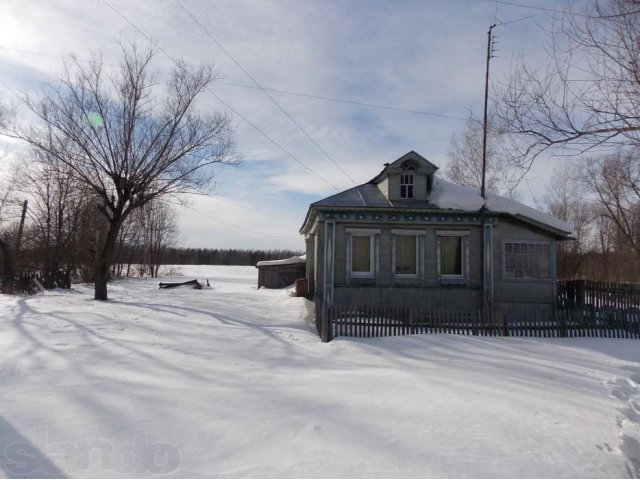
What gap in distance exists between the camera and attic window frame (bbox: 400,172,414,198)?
49.9 ft

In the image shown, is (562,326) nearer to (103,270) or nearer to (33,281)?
(103,270)

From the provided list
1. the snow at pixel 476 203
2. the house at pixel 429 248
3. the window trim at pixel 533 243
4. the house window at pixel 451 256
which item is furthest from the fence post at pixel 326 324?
the window trim at pixel 533 243

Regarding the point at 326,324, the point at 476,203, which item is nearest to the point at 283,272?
the point at 476,203

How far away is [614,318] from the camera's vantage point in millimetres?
11906

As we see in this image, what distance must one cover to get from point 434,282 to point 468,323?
12.0 ft

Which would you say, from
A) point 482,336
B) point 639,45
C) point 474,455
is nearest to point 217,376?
point 474,455

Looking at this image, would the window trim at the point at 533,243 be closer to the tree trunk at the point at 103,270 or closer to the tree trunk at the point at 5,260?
the tree trunk at the point at 103,270

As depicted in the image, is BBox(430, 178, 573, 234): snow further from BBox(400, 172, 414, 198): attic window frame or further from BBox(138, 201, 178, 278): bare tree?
BBox(138, 201, 178, 278): bare tree

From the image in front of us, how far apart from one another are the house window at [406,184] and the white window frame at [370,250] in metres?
1.94

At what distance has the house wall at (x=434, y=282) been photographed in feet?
46.7

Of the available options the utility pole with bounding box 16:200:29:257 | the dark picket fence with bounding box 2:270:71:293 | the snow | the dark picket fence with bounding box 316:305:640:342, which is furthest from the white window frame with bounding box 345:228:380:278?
the utility pole with bounding box 16:200:29:257

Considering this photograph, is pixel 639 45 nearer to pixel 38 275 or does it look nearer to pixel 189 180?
pixel 189 180

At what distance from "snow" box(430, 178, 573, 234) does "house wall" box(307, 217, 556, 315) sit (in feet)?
1.50

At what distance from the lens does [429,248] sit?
1455 cm
